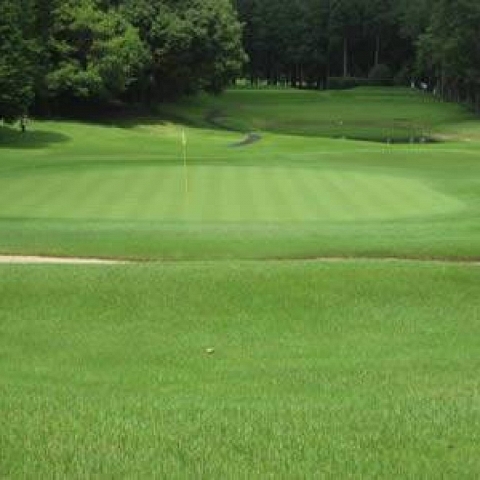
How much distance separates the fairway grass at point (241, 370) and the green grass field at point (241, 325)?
0.02 m

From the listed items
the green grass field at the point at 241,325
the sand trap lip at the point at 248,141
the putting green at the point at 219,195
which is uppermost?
the green grass field at the point at 241,325

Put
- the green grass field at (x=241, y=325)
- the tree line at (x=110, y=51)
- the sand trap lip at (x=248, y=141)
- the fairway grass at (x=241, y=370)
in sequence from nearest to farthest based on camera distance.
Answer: the fairway grass at (x=241, y=370) → the green grass field at (x=241, y=325) → the tree line at (x=110, y=51) → the sand trap lip at (x=248, y=141)

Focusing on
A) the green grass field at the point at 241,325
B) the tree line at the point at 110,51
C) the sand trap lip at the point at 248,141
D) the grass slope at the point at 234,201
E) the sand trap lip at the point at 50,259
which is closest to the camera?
the green grass field at the point at 241,325

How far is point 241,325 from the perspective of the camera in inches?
467

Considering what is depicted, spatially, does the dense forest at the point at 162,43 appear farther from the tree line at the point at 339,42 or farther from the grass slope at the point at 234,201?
the grass slope at the point at 234,201

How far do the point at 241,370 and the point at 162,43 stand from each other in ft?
196

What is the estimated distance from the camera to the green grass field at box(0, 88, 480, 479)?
5.81 metres

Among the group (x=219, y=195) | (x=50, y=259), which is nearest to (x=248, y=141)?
(x=219, y=195)

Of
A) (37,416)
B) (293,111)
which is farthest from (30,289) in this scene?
(293,111)

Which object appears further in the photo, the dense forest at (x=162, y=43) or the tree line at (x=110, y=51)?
the dense forest at (x=162, y=43)

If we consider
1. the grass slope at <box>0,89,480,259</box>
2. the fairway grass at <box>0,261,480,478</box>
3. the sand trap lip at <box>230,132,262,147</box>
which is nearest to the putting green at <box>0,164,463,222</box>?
the grass slope at <box>0,89,480,259</box>

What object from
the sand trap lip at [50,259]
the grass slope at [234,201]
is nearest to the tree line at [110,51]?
the grass slope at [234,201]

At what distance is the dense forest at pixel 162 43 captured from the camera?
49000 millimetres

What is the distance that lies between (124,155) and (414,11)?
259 feet
